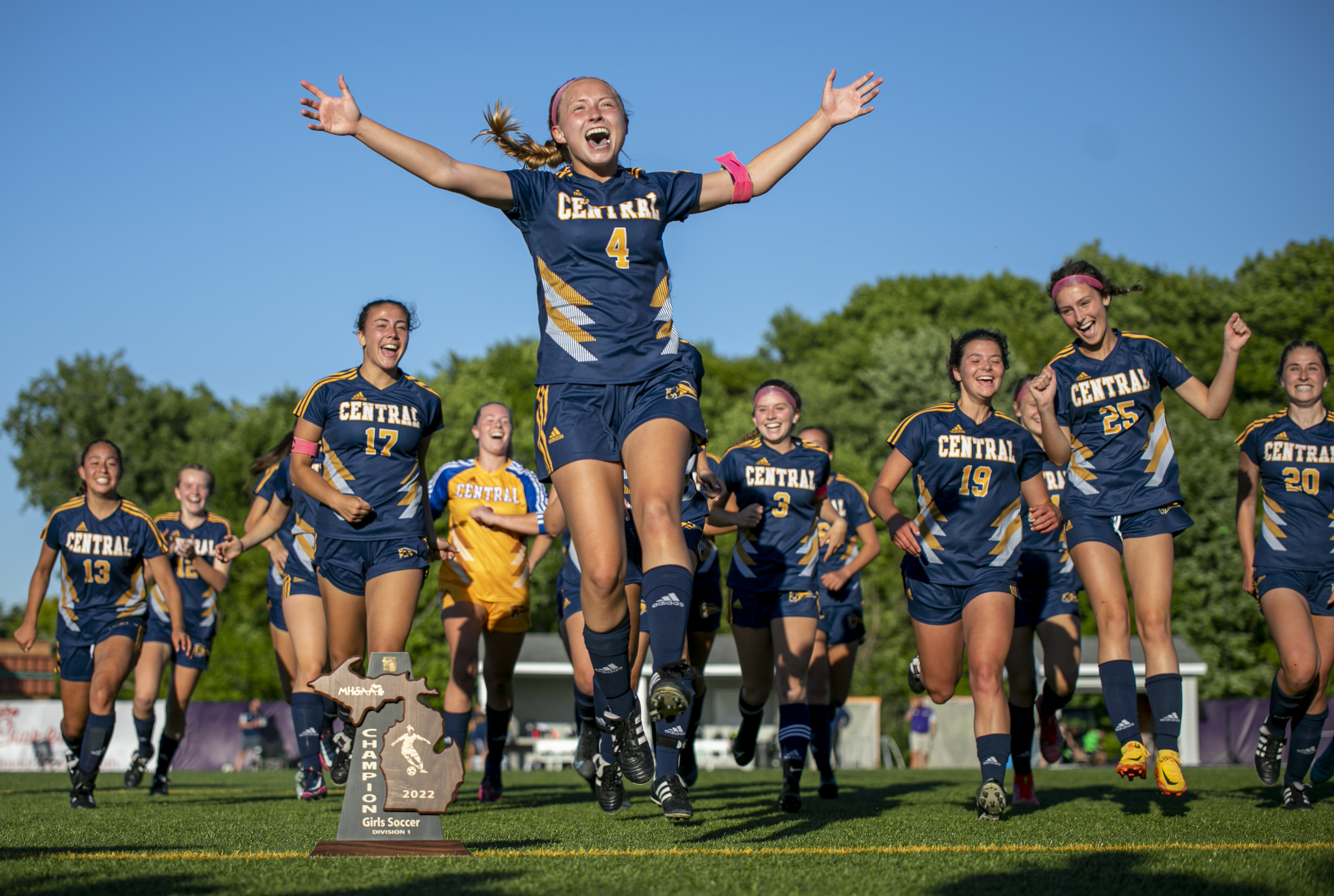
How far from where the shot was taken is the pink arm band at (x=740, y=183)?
16.5 feet

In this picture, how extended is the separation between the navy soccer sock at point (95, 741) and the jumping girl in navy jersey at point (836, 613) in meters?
4.92

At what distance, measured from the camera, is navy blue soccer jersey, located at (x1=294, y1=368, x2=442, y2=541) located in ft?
23.1

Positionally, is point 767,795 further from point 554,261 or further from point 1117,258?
point 1117,258

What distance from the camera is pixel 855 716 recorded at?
91.9ft

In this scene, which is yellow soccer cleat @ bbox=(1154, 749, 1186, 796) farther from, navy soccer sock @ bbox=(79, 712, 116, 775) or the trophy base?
navy soccer sock @ bbox=(79, 712, 116, 775)

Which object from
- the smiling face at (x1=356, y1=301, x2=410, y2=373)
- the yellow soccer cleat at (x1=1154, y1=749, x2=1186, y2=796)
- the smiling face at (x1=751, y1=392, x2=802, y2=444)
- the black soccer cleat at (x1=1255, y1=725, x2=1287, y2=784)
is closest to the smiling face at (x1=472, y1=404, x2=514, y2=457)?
the smiling face at (x1=356, y1=301, x2=410, y2=373)

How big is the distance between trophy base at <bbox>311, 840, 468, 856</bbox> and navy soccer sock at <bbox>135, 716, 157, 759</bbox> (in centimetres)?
796

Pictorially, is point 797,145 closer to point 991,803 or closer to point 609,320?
point 609,320

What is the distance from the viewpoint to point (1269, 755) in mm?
7086

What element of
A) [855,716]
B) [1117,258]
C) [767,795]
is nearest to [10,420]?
[855,716]

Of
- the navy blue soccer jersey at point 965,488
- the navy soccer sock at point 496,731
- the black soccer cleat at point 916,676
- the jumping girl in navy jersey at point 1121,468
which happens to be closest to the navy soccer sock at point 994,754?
the jumping girl in navy jersey at point 1121,468

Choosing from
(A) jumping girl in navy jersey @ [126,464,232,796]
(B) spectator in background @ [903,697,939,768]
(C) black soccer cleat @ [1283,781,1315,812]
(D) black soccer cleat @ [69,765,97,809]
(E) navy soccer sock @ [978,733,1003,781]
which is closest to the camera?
(E) navy soccer sock @ [978,733,1003,781]

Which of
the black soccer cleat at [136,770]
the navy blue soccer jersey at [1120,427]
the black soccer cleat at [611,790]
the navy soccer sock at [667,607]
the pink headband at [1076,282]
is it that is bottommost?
the black soccer cleat at [136,770]

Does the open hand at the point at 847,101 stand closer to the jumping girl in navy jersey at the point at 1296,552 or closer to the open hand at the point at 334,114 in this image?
the open hand at the point at 334,114
